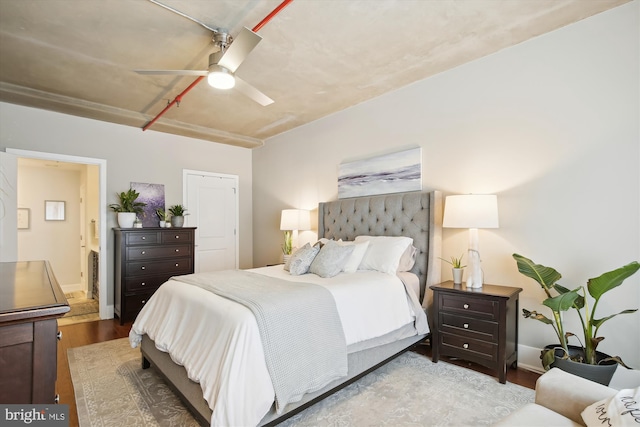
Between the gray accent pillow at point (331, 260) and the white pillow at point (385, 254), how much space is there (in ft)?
0.70

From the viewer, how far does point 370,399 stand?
7.58 feet

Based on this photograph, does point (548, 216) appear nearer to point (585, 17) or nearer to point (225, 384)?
point (585, 17)

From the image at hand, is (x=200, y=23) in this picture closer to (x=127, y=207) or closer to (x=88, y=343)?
(x=127, y=207)

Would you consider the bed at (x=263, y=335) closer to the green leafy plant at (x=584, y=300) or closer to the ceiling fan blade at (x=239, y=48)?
the green leafy plant at (x=584, y=300)

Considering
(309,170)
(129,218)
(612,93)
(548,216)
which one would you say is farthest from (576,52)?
(129,218)

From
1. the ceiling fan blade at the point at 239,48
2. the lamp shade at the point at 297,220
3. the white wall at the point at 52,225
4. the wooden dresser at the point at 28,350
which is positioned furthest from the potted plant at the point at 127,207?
the wooden dresser at the point at 28,350

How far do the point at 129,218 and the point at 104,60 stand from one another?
2.22 metres

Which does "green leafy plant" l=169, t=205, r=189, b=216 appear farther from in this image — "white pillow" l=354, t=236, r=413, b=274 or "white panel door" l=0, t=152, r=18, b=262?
"white pillow" l=354, t=236, r=413, b=274

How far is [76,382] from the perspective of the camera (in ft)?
8.50

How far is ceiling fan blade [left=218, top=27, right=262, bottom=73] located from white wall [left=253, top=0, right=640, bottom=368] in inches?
82.8

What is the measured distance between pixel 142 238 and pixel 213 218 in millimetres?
1411

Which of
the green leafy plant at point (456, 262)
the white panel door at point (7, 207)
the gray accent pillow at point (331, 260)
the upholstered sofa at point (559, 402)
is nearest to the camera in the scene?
the upholstered sofa at point (559, 402)

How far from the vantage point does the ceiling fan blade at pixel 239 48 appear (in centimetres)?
201

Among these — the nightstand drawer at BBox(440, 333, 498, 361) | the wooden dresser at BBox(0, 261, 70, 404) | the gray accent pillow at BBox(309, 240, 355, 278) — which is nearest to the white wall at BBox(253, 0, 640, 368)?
the nightstand drawer at BBox(440, 333, 498, 361)
